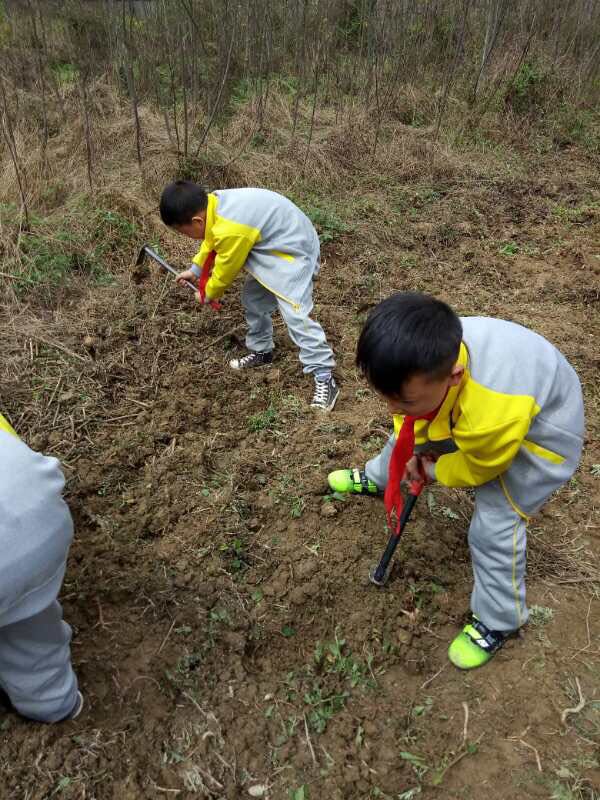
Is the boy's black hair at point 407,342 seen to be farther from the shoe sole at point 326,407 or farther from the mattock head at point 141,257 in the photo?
the mattock head at point 141,257

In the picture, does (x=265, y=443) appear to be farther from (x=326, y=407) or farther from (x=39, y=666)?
(x=39, y=666)

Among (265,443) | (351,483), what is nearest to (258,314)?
(265,443)

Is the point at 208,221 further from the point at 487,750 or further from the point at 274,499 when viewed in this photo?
the point at 487,750

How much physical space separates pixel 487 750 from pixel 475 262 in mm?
3891

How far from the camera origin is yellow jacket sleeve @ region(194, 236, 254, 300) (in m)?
2.95

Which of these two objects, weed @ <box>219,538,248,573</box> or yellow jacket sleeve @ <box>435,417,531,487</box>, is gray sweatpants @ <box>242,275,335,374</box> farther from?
yellow jacket sleeve @ <box>435,417,531,487</box>

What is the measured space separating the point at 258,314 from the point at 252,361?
30 centimetres

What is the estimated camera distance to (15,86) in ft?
17.9

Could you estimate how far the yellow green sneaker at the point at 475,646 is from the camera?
198 centimetres

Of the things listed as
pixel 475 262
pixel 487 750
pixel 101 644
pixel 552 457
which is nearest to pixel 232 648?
pixel 101 644

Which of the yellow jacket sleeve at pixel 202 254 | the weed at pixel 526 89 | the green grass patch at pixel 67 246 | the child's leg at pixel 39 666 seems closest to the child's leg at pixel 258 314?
the yellow jacket sleeve at pixel 202 254

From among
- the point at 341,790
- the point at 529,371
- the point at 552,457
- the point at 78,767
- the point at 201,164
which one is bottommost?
the point at 341,790

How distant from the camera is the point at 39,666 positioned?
58.6 inches

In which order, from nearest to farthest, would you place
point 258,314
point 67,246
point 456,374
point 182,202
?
1. point 456,374
2. point 182,202
3. point 258,314
4. point 67,246
